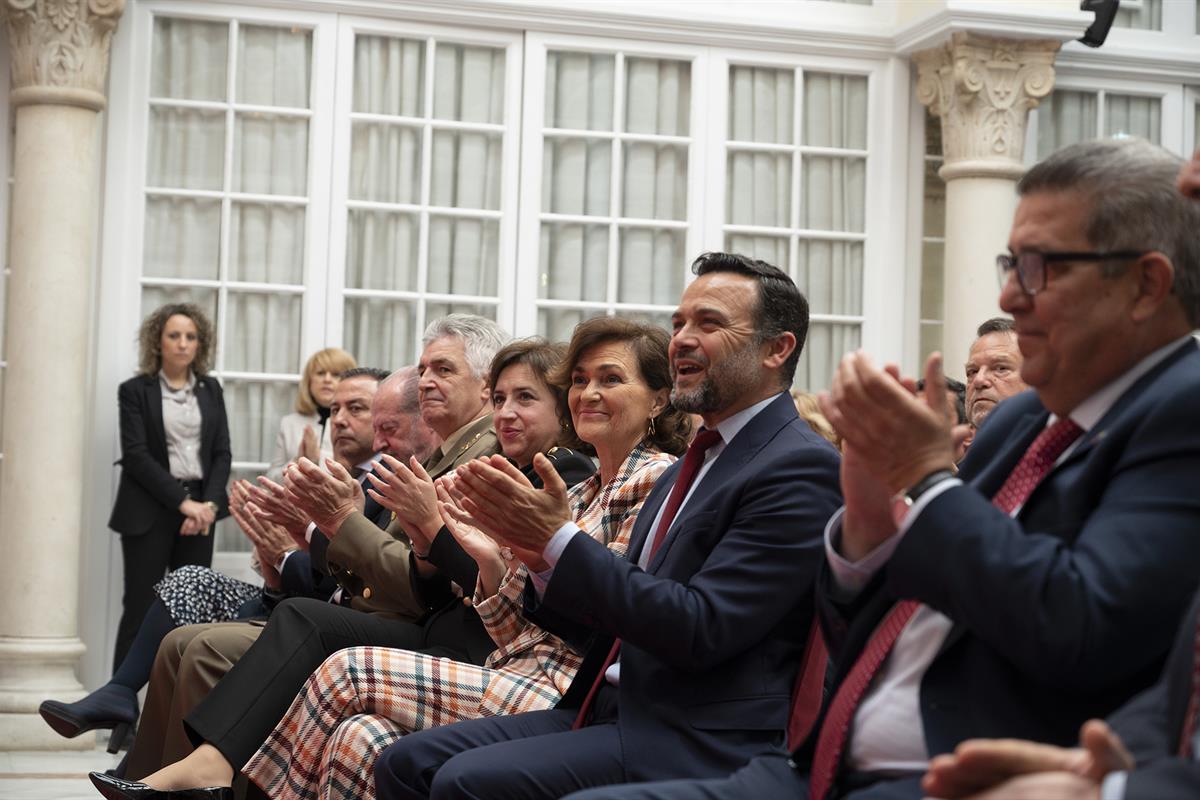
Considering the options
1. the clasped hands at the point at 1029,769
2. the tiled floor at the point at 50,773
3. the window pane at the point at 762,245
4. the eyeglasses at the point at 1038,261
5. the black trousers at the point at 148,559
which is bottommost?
the tiled floor at the point at 50,773

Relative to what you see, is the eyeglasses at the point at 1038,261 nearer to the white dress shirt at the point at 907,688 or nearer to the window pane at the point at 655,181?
the white dress shirt at the point at 907,688

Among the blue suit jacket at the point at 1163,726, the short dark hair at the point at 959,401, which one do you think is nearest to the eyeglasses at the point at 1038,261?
the blue suit jacket at the point at 1163,726

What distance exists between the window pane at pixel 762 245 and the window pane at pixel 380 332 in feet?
5.38

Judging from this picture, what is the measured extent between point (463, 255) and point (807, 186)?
5.87 ft

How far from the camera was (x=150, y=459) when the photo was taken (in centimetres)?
707

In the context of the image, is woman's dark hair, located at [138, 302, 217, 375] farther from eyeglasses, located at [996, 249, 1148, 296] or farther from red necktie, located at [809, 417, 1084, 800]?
eyeglasses, located at [996, 249, 1148, 296]

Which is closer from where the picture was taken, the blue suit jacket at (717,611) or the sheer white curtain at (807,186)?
the blue suit jacket at (717,611)

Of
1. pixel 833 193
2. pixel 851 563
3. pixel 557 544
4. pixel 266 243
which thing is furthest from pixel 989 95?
pixel 851 563

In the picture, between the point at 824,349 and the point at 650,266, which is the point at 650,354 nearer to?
the point at 650,266

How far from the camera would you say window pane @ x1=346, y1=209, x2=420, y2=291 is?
25.0 feet

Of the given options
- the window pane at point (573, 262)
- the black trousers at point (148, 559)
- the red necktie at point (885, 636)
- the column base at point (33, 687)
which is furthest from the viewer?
the window pane at point (573, 262)

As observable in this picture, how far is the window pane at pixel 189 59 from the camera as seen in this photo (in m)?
7.39

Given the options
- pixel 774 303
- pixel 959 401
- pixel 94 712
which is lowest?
pixel 94 712

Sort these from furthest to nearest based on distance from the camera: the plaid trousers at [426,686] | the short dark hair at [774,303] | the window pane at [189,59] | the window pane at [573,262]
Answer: the window pane at [573,262] → the window pane at [189,59] → the plaid trousers at [426,686] → the short dark hair at [774,303]
